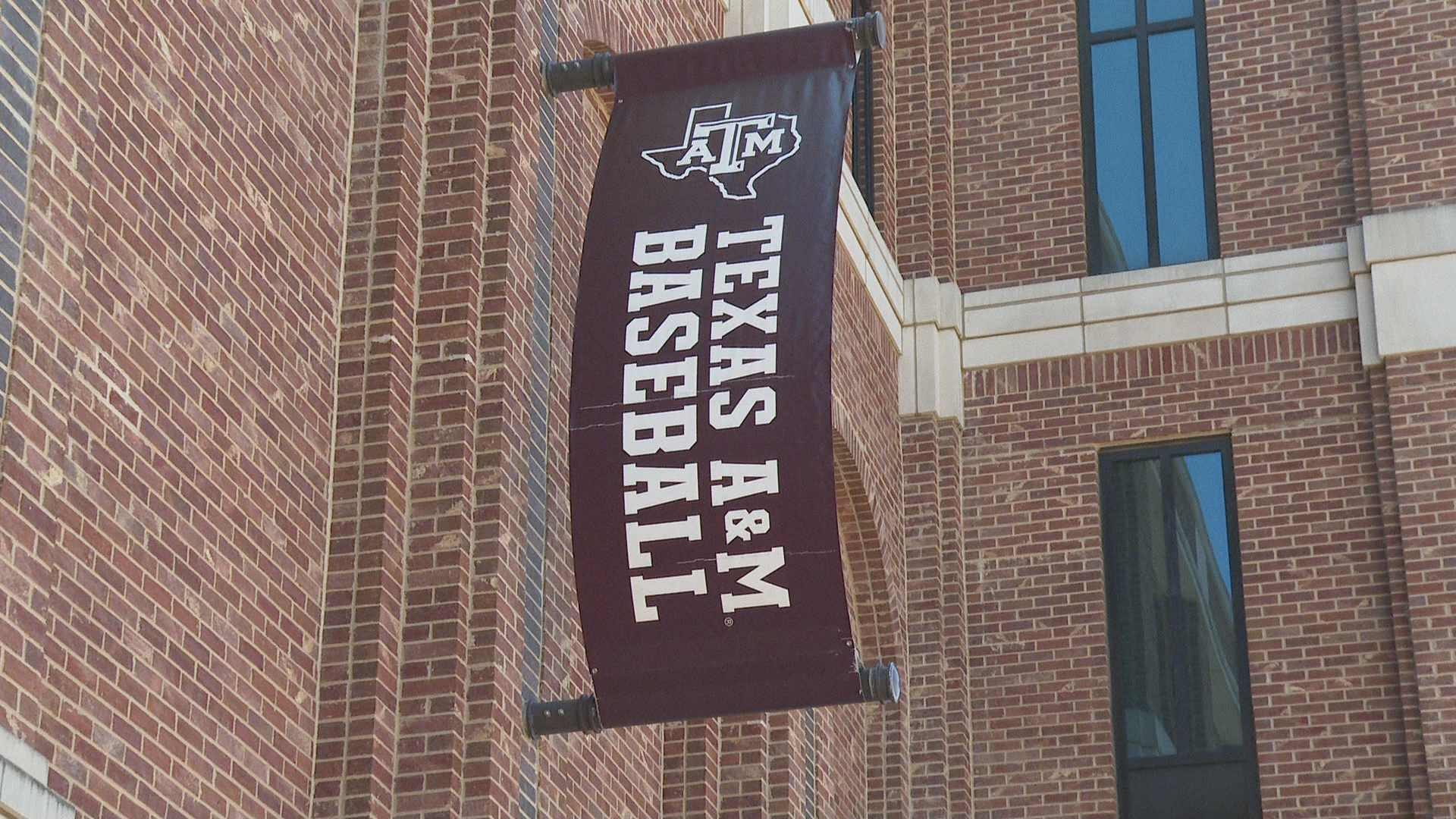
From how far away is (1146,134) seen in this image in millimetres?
17062

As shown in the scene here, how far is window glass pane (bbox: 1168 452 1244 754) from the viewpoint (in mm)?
15133

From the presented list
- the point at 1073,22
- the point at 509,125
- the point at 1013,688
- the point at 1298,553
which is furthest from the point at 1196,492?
the point at 509,125

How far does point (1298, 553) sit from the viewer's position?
1520 centimetres

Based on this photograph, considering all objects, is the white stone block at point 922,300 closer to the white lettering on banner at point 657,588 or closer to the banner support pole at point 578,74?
the banner support pole at point 578,74

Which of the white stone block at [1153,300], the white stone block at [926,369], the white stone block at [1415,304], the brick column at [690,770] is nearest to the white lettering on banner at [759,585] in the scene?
the brick column at [690,770]

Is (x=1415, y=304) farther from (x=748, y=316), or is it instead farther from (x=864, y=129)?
(x=748, y=316)

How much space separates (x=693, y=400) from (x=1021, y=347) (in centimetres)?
842

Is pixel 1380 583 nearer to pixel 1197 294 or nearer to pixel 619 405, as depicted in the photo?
pixel 1197 294

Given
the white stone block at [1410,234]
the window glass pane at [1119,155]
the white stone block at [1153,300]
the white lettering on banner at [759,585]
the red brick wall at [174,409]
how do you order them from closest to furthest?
the red brick wall at [174,409]
the white lettering on banner at [759,585]
the white stone block at [1410,234]
the white stone block at [1153,300]
the window glass pane at [1119,155]

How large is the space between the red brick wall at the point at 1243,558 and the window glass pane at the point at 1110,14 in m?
2.91

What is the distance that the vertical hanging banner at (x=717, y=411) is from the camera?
7938mm

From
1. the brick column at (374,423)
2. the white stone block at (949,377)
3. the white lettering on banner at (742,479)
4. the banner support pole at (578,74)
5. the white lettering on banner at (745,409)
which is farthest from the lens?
the white stone block at (949,377)

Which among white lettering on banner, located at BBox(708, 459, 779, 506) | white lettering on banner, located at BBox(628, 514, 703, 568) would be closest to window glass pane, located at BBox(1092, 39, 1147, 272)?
white lettering on banner, located at BBox(708, 459, 779, 506)

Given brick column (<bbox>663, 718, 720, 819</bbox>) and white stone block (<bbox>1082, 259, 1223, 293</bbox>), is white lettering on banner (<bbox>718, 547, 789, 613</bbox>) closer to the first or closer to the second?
brick column (<bbox>663, 718, 720, 819</bbox>)
